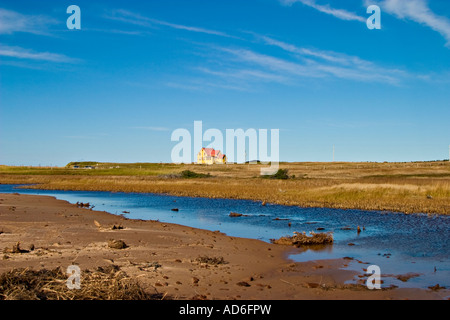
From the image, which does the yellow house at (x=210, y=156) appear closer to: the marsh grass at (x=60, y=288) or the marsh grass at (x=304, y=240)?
the marsh grass at (x=304, y=240)

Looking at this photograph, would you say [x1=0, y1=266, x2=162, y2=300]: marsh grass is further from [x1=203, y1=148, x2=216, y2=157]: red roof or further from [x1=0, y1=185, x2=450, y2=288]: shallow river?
[x1=203, y1=148, x2=216, y2=157]: red roof

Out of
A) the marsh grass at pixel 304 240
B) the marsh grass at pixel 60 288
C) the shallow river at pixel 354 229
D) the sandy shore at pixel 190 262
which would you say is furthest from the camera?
the marsh grass at pixel 304 240

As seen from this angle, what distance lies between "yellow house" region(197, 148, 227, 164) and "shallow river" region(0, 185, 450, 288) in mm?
120863

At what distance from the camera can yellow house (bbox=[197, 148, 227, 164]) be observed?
15788 centimetres

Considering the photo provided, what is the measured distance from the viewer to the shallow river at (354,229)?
13.5m

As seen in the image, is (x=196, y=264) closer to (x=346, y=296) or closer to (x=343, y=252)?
(x=346, y=296)

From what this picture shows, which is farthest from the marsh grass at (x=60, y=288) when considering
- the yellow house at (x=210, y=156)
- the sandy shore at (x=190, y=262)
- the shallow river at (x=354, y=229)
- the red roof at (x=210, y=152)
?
the red roof at (x=210, y=152)

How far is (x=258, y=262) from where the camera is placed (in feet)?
45.1

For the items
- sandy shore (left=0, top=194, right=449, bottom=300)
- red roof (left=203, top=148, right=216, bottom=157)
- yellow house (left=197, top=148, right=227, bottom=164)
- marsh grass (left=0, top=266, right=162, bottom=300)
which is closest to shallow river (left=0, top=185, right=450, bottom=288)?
sandy shore (left=0, top=194, right=449, bottom=300)

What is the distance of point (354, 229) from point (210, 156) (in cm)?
13698

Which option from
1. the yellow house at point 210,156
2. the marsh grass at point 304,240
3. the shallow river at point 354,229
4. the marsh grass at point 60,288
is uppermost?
the yellow house at point 210,156

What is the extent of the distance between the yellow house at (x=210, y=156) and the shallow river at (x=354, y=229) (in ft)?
397
